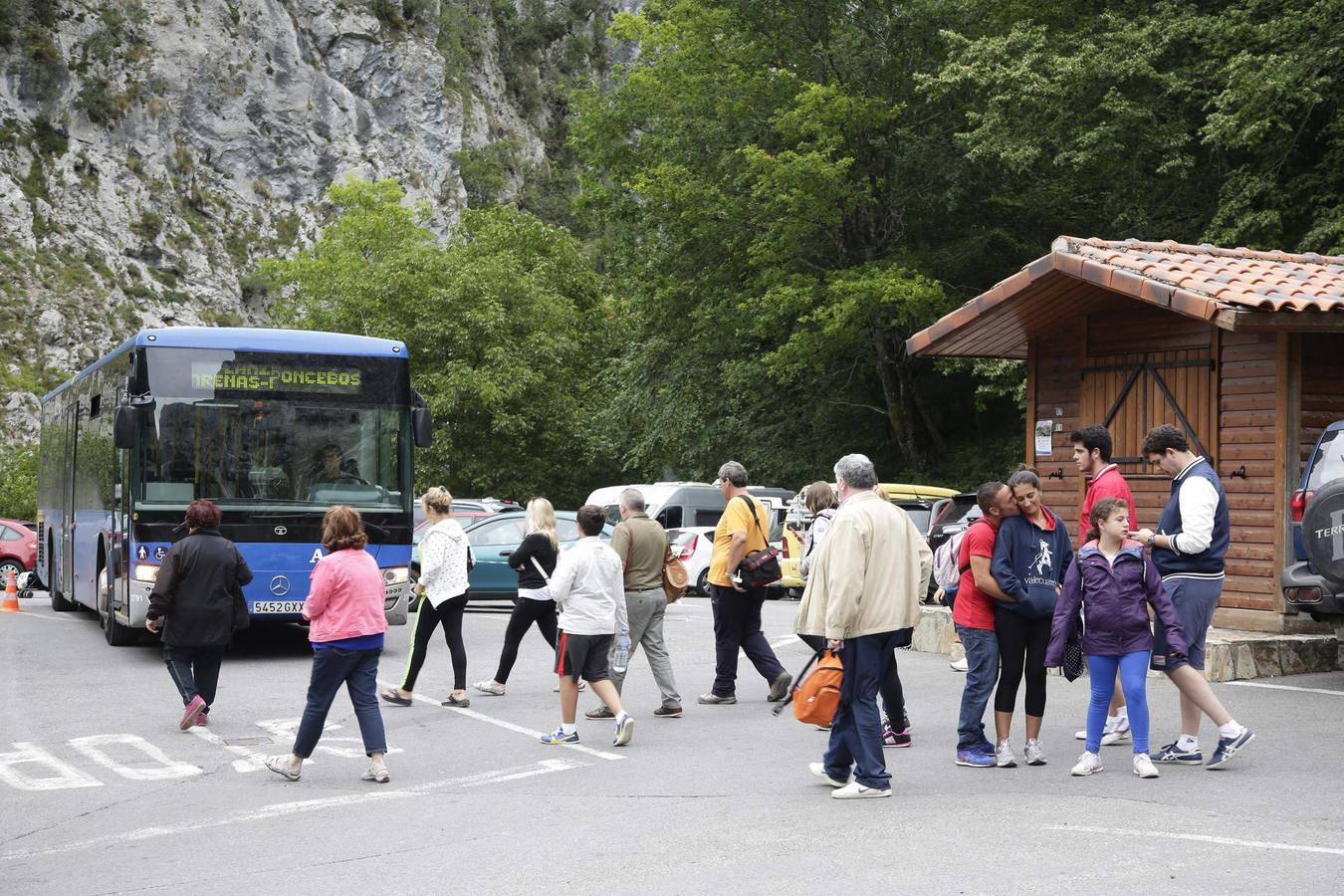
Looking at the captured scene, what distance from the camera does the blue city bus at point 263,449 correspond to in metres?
13.4

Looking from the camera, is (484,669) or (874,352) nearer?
(484,669)

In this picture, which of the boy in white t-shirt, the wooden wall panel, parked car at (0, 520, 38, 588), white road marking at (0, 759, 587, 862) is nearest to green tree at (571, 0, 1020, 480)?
the wooden wall panel

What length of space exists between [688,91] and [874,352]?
24.9 feet

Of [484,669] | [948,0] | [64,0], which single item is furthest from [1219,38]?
[64,0]

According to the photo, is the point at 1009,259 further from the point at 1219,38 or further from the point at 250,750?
the point at 250,750

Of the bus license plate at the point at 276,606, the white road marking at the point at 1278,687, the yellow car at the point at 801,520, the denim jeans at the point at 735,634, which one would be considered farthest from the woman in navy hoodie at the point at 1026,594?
the yellow car at the point at 801,520

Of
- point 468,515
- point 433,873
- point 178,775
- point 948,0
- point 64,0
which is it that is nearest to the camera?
point 433,873

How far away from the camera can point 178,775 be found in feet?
27.4

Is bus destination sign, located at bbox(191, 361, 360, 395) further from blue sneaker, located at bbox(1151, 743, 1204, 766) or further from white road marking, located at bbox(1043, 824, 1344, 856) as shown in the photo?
white road marking, located at bbox(1043, 824, 1344, 856)

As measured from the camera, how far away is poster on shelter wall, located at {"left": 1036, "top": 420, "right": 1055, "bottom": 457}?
53.4ft

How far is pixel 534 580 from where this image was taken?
11.4 meters

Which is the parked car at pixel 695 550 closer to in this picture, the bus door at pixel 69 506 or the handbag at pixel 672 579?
the bus door at pixel 69 506

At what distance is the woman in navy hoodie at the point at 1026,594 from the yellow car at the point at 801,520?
910cm

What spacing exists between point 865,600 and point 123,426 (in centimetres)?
860
